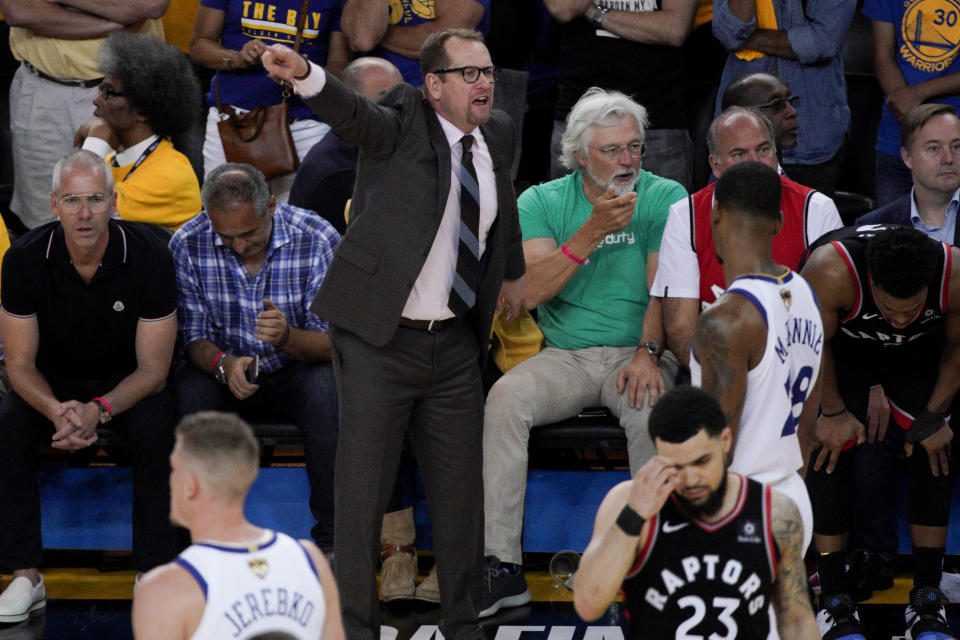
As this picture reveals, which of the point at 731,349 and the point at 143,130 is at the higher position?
the point at 143,130

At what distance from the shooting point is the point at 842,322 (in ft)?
16.1

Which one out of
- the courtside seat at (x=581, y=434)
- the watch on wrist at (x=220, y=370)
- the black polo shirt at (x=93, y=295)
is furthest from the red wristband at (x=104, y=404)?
the courtside seat at (x=581, y=434)

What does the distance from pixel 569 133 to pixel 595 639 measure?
2.13 m

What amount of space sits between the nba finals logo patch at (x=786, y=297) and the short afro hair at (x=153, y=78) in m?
3.52

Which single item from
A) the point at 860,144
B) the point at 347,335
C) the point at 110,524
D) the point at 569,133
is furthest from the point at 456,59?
the point at 860,144

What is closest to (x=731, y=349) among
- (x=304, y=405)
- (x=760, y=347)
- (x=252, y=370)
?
(x=760, y=347)

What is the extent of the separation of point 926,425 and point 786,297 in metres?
1.73

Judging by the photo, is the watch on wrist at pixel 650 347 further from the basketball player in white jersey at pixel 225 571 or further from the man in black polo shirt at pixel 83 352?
the basketball player in white jersey at pixel 225 571

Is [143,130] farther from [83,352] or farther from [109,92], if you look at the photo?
[83,352]

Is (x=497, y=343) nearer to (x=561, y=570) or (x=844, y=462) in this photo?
(x=561, y=570)

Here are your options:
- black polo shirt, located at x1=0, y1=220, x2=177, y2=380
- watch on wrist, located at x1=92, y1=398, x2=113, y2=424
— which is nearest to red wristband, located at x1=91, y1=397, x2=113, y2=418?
watch on wrist, located at x1=92, y1=398, x2=113, y2=424

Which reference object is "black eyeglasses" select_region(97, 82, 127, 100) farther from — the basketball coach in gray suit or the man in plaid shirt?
the basketball coach in gray suit

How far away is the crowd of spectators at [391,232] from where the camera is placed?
4.41 m

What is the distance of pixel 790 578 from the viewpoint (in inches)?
130
